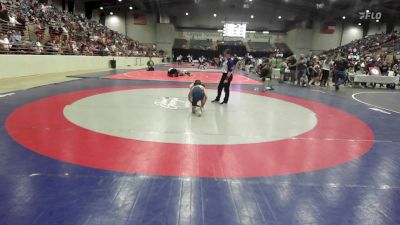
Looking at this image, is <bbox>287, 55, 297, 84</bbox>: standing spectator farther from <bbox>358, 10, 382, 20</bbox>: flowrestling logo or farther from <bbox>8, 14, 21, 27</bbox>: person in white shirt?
<bbox>8, 14, 21, 27</bbox>: person in white shirt

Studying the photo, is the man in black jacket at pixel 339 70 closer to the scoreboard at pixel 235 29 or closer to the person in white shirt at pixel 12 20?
the person in white shirt at pixel 12 20

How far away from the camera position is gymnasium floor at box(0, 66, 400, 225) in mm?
2346

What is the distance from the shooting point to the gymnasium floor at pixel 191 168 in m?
2.35

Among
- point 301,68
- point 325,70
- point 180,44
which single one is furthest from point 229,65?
point 180,44

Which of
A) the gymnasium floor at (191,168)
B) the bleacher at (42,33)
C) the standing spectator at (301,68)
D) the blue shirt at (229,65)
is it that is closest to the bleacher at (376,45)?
the standing spectator at (301,68)

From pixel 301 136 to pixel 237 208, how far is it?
109 inches

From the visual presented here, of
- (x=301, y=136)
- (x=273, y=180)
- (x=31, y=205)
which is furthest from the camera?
(x=301, y=136)

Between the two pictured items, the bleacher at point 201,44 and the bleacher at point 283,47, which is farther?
the bleacher at point 201,44

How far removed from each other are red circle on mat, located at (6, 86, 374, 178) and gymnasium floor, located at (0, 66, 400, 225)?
1 cm

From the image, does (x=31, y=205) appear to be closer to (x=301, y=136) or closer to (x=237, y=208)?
(x=237, y=208)

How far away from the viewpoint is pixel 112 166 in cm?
321

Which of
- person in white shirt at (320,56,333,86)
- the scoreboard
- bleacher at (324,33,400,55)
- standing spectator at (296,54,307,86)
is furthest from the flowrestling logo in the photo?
standing spectator at (296,54,307,86)

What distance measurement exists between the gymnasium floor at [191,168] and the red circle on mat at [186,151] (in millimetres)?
15

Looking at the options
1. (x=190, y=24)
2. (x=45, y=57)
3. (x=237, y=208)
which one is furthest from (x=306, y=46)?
(x=237, y=208)
